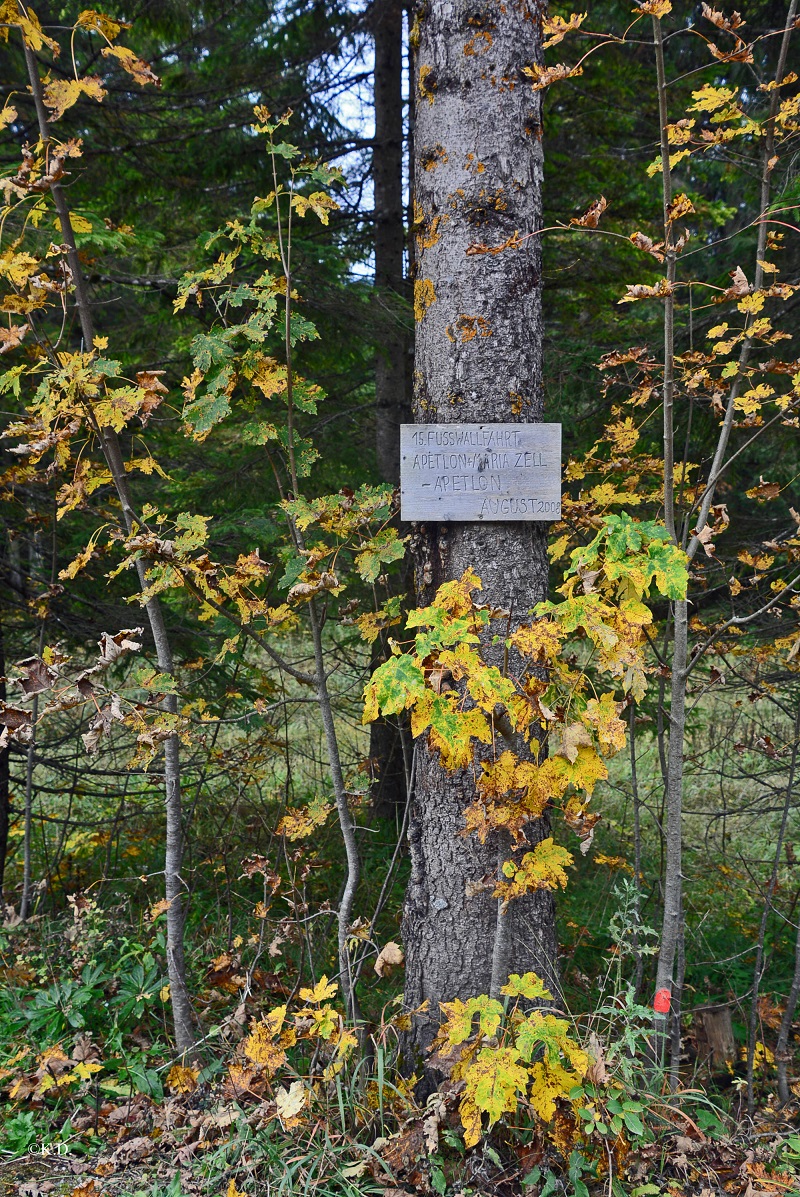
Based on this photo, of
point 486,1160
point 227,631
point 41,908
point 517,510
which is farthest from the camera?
point 41,908

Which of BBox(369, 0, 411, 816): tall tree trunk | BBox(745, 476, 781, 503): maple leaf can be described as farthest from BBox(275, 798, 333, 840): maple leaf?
BBox(369, 0, 411, 816): tall tree trunk

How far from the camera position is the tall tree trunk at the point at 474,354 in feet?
9.21

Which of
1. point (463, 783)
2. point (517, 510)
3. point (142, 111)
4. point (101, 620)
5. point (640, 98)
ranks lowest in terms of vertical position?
point (463, 783)

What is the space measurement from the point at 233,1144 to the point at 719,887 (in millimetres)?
3917

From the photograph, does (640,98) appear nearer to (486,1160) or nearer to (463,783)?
(463,783)

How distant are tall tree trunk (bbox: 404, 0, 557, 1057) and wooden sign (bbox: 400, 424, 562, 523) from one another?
8 cm

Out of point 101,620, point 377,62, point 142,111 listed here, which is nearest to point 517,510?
point 101,620

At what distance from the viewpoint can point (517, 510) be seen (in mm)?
2775

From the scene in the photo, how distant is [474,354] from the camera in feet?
9.32

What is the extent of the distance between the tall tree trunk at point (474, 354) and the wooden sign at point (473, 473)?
8cm

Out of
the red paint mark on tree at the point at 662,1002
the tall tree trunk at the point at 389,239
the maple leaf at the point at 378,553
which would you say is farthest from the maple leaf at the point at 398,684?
the tall tree trunk at the point at 389,239

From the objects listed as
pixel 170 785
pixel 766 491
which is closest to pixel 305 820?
pixel 170 785

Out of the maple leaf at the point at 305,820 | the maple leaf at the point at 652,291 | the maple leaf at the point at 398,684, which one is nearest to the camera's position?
the maple leaf at the point at 398,684

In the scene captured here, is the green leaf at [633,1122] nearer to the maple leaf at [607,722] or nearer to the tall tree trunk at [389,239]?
the maple leaf at [607,722]
